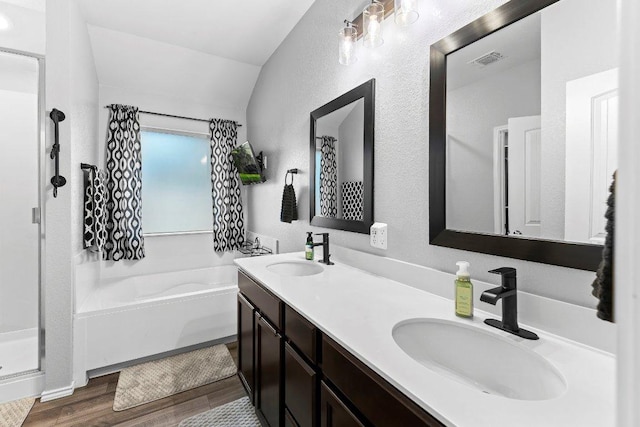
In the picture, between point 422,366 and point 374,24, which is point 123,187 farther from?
point 422,366

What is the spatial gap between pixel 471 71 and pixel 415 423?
3.91ft

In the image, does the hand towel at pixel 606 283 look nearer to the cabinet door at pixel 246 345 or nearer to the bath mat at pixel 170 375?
the cabinet door at pixel 246 345

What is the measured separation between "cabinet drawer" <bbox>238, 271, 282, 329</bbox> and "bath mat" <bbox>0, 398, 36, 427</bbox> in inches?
57.7

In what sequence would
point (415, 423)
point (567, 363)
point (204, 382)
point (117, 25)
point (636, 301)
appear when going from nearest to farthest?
1. point (636, 301)
2. point (415, 423)
3. point (567, 363)
4. point (204, 382)
5. point (117, 25)

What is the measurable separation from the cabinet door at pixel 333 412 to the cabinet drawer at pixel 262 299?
1.27 feet

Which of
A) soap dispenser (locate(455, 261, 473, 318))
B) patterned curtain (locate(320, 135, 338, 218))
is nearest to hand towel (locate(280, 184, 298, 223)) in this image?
patterned curtain (locate(320, 135, 338, 218))

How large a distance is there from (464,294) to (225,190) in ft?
9.89

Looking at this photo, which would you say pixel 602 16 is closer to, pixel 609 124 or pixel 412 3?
pixel 609 124

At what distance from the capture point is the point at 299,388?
1.12 m

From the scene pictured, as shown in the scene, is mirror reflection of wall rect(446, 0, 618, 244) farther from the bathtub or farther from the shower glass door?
the shower glass door

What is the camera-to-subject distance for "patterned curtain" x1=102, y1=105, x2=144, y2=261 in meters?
2.91

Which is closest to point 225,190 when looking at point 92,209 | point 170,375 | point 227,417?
point 92,209

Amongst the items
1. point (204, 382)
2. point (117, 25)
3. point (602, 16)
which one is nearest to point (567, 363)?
point (602, 16)

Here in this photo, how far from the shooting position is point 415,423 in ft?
2.06
